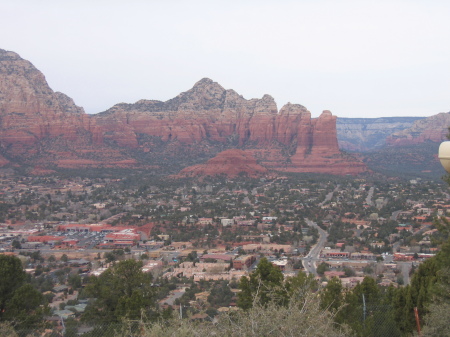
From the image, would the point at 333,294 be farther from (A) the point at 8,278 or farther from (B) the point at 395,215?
(B) the point at 395,215

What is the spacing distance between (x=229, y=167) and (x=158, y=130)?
33777 mm

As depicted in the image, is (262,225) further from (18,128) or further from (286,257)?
(18,128)

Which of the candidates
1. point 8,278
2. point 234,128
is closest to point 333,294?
point 8,278

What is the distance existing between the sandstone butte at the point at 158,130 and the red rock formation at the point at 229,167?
122 cm

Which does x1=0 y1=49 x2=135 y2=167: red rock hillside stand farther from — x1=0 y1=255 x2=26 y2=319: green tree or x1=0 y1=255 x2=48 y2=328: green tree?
x1=0 y1=255 x2=48 y2=328: green tree

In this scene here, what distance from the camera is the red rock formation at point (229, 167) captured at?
309 ft

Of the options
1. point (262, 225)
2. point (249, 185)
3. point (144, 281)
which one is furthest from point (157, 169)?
point (144, 281)

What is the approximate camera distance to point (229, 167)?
94.6 meters

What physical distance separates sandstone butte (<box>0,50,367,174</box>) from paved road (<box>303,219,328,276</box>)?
49.1 m

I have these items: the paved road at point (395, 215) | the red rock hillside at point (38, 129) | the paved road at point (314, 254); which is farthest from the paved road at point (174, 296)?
the red rock hillside at point (38, 129)

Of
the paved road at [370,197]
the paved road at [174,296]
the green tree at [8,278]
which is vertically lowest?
the paved road at [370,197]

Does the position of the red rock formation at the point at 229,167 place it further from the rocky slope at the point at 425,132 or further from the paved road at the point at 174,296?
the rocky slope at the point at 425,132

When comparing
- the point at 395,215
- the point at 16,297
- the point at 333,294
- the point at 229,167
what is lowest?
the point at 395,215

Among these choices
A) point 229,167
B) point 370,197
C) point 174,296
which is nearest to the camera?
point 174,296
